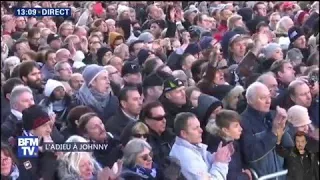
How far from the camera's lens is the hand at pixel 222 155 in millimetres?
5066

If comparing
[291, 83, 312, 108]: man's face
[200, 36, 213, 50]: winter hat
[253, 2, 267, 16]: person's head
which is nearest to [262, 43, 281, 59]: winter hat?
[200, 36, 213, 50]: winter hat

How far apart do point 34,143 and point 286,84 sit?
2619 mm

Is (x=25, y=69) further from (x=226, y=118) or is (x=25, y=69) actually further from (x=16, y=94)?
(x=226, y=118)

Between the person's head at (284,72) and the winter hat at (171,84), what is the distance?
96 cm

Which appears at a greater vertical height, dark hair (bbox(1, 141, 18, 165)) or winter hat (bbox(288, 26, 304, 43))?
dark hair (bbox(1, 141, 18, 165))

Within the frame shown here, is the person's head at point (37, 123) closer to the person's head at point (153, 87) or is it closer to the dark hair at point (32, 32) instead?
the person's head at point (153, 87)

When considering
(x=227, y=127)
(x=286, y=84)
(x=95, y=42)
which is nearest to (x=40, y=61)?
(x=95, y=42)

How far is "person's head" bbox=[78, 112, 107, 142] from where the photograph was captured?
5.05 m

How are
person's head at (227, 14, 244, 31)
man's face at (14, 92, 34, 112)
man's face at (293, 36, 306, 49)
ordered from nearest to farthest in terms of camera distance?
man's face at (14, 92, 34, 112) → man's face at (293, 36, 306, 49) → person's head at (227, 14, 244, 31)

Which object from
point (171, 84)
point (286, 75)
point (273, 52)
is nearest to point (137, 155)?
point (171, 84)

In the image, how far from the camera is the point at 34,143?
4766 mm

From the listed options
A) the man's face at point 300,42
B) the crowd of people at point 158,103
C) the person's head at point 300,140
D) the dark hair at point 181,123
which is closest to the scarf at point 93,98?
the crowd of people at point 158,103

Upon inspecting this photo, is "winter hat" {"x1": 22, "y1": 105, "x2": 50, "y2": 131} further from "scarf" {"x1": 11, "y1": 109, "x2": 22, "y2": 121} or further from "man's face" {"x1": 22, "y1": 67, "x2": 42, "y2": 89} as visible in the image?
"man's face" {"x1": 22, "y1": 67, "x2": 42, "y2": 89}

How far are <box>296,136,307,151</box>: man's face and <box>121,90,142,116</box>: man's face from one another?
1011 millimetres
